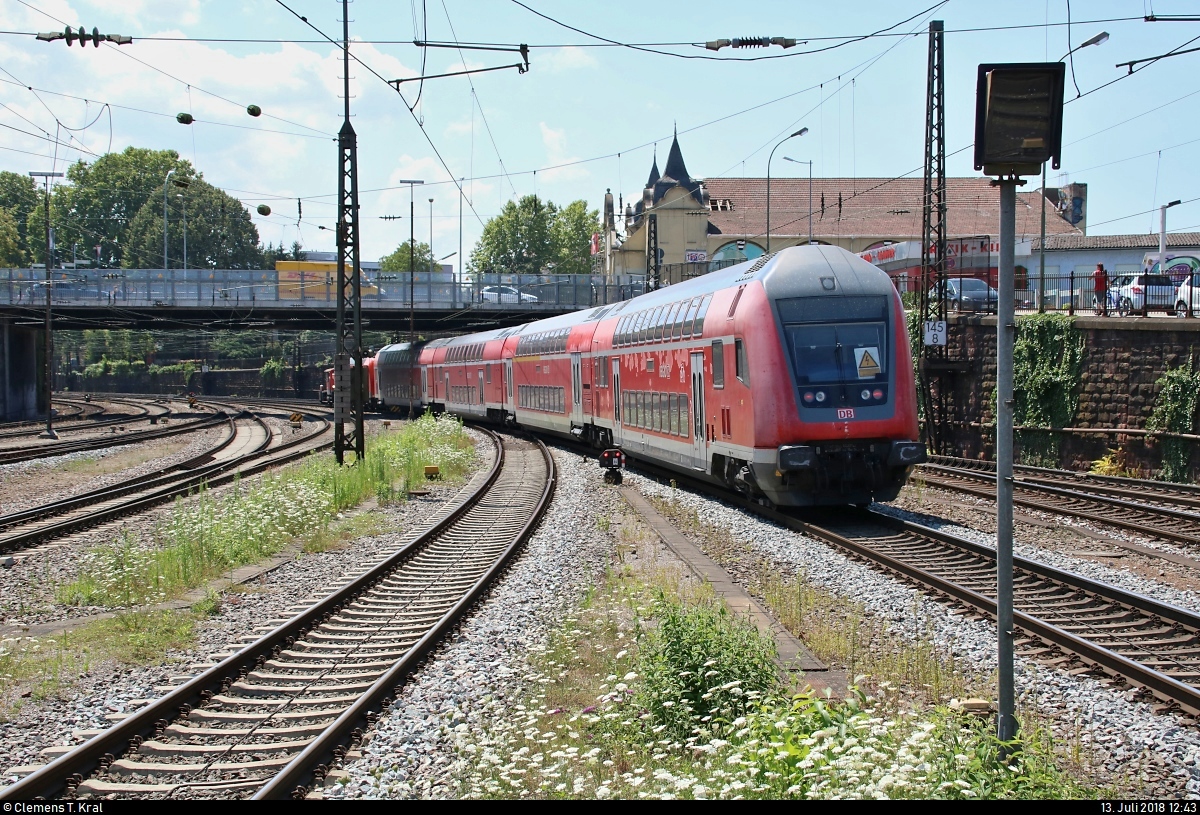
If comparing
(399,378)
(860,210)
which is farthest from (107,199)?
(860,210)

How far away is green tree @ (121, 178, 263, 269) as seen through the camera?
107 metres

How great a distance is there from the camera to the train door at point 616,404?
2309 cm

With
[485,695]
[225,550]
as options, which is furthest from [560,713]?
[225,550]

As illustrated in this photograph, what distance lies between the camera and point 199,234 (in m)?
113

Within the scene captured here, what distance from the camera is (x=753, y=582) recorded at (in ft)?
36.3

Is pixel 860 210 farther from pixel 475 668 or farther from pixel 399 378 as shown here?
pixel 475 668

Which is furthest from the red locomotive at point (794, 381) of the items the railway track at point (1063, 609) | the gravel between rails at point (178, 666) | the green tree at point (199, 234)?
the green tree at point (199, 234)

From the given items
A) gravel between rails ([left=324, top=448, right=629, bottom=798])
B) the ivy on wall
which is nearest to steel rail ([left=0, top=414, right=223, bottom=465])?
gravel between rails ([left=324, top=448, right=629, bottom=798])

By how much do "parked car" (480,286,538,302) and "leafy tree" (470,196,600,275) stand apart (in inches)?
2539

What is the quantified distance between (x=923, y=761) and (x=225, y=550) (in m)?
10.2

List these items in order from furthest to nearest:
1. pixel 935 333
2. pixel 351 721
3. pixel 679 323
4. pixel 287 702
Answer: pixel 935 333 → pixel 679 323 → pixel 287 702 → pixel 351 721

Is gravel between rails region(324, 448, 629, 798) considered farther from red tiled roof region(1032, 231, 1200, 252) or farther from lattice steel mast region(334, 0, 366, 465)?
red tiled roof region(1032, 231, 1200, 252)

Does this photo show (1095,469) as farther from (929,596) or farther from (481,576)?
(481,576)

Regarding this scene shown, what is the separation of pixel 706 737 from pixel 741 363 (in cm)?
920
